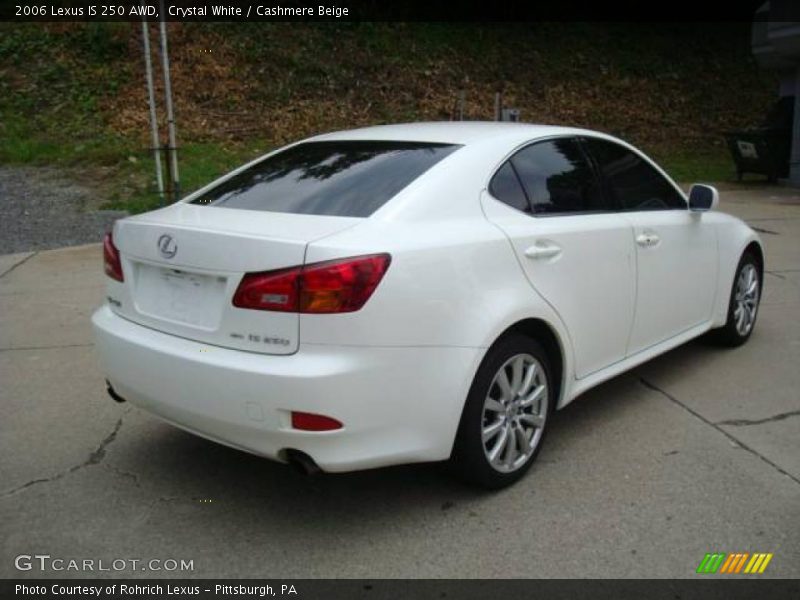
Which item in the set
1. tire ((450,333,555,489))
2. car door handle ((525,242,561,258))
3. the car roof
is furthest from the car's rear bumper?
the car roof

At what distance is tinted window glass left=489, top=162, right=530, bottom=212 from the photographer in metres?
3.50

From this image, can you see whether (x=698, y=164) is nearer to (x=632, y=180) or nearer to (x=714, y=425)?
(x=632, y=180)

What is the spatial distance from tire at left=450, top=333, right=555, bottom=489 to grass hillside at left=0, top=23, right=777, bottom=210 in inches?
355

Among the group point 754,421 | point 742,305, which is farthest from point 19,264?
point 754,421

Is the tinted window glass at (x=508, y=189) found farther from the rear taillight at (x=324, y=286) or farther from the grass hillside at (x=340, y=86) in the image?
the grass hillside at (x=340, y=86)

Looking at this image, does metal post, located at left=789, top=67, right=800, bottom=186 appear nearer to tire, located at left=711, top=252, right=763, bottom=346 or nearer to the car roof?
tire, located at left=711, top=252, right=763, bottom=346

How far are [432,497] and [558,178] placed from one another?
166cm

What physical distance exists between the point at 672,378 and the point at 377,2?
777 inches

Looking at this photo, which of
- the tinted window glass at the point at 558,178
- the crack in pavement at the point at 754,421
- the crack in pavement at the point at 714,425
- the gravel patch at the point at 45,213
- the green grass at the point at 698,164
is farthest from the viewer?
the green grass at the point at 698,164

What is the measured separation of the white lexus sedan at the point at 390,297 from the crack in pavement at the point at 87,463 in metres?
0.49

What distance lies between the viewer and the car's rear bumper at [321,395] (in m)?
2.78

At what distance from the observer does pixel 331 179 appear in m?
3.51

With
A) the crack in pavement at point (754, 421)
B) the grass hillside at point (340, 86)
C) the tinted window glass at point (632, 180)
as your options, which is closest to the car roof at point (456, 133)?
the tinted window glass at point (632, 180)
